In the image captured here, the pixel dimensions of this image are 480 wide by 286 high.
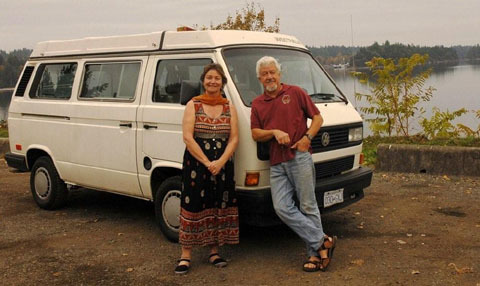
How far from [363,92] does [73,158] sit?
21.7 ft

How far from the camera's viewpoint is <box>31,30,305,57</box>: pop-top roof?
5.86 meters

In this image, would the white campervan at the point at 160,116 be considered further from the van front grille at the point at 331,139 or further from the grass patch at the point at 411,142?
the grass patch at the point at 411,142

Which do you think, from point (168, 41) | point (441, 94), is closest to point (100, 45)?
point (168, 41)

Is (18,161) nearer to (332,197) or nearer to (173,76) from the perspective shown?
(173,76)

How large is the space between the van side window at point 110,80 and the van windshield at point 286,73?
4.09ft

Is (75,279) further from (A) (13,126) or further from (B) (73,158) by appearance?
(A) (13,126)

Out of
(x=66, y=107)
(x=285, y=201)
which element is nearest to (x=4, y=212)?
(x=66, y=107)

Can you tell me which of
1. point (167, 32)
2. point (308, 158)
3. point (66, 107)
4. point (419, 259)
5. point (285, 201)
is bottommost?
point (419, 259)

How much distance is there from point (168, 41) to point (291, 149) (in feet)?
6.48

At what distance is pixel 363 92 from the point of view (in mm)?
11844

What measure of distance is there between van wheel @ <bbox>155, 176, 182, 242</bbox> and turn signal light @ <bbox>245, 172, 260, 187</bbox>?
0.83m

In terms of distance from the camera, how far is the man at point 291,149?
16.5 ft

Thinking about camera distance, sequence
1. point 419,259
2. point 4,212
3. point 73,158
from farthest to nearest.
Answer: point 4,212 → point 73,158 → point 419,259

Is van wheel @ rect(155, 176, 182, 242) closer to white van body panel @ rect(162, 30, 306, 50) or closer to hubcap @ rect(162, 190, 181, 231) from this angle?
hubcap @ rect(162, 190, 181, 231)
